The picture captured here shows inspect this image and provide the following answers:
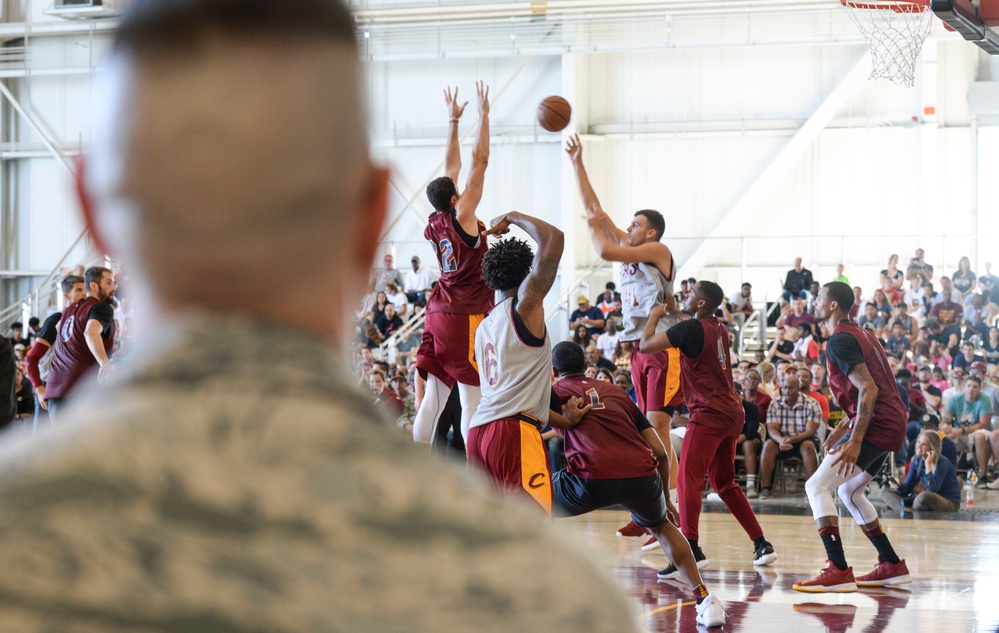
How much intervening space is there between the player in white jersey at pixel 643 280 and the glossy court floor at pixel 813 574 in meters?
0.75

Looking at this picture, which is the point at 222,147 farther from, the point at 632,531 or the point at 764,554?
the point at 632,531

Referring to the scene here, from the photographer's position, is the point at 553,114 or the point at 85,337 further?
the point at 85,337

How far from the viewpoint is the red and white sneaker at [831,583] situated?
301 inches

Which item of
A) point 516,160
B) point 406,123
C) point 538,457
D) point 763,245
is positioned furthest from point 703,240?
point 538,457

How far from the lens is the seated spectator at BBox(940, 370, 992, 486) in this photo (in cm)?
1405

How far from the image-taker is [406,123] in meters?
24.9

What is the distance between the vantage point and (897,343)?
1767 cm

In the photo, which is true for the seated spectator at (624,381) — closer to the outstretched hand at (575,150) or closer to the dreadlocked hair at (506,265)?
the outstretched hand at (575,150)

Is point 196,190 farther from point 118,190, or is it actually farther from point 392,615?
point 392,615

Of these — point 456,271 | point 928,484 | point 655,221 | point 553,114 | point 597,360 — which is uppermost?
point 553,114

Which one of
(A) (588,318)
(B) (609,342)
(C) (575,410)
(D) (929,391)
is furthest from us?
(A) (588,318)

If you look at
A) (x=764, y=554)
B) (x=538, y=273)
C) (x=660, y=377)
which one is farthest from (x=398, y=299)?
(x=538, y=273)

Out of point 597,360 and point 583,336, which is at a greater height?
point 583,336

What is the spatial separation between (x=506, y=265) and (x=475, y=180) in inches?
43.7
